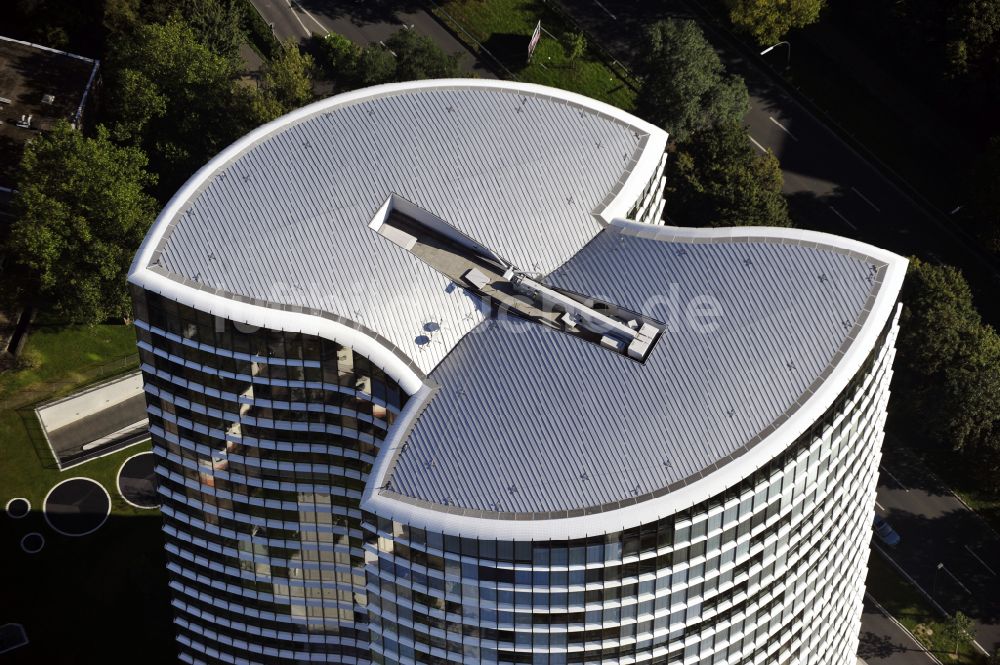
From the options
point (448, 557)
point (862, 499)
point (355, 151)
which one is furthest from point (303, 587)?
point (862, 499)

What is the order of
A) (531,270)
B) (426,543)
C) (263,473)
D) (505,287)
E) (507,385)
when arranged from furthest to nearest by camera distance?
1. (263,473)
2. (531,270)
3. (505,287)
4. (507,385)
5. (426,543)

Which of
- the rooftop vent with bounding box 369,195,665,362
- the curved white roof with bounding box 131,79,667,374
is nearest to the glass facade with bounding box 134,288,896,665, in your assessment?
the curved white roof with bounding box 131,79,667,374

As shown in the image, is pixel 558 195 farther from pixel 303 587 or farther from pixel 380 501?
pixel 303 587

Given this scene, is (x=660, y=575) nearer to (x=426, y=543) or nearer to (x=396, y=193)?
(x=426, y=543)

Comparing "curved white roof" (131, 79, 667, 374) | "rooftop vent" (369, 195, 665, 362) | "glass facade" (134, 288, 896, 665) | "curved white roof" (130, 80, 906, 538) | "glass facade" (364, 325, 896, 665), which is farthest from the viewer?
"curved white roof" (131, 79, 667, 374)

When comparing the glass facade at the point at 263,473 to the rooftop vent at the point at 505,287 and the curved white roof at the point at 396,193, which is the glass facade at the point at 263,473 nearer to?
the curved white roof at the point at 396,193

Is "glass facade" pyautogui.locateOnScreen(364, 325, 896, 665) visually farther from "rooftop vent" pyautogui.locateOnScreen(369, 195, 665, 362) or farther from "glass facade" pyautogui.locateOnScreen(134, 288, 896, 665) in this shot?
"rooftop vent" pyautogui.locateOnScreen(369, 195, 665, 362)

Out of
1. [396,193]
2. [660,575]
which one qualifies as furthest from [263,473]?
[660,575]
